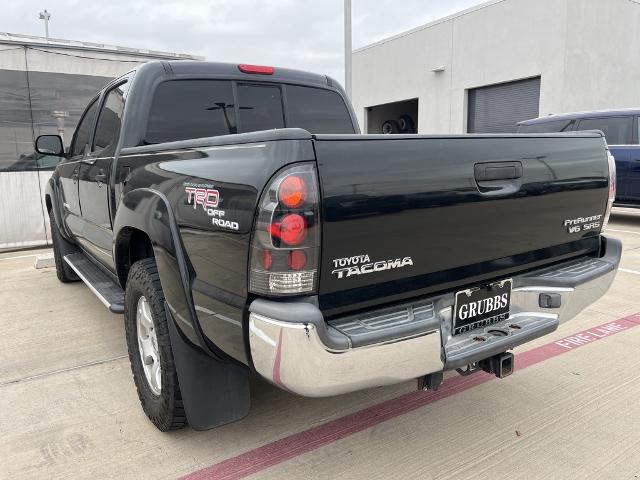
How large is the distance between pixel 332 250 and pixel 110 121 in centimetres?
244

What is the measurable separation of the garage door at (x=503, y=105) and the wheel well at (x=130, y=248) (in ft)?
49.5

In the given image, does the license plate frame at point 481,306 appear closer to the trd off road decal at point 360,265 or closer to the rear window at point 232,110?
the trd off road decal at point 360,265

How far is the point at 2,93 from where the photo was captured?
26.3 feet

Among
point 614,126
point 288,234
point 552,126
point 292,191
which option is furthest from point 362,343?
point 552,126

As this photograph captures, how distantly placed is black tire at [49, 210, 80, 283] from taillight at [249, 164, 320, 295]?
4.11 metres

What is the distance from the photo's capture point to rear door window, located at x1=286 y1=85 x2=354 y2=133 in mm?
3723

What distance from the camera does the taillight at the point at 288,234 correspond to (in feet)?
5.79

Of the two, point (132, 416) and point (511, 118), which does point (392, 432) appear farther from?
point (511, 118)

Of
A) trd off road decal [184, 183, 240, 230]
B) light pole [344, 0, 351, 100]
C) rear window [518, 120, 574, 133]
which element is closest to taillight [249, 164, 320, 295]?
trd off road decal [184, 183, 240, 230]

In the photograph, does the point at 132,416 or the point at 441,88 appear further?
the point at 441,88

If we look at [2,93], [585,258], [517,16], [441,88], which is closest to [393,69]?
[441,88]

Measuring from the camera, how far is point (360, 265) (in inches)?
75.7

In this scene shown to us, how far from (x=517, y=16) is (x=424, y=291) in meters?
16.4

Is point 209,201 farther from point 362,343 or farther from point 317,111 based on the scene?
point 317,111
